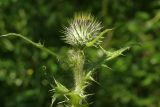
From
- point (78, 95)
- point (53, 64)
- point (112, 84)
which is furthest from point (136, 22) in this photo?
point (78, 95)

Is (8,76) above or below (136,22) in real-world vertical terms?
below

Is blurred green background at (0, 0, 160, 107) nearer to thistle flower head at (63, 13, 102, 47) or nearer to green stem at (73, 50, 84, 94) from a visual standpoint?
thistle flower head at (63, 13, 102, 47)

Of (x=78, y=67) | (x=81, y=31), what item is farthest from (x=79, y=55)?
(x=81, y=31)

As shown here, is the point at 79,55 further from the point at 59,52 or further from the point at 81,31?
the point at 59,52

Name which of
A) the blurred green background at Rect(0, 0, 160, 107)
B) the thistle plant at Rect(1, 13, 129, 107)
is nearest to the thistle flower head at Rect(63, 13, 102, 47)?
the thistle plant at Rect(1, 13, 129, 107)

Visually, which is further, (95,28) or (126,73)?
(126,73)

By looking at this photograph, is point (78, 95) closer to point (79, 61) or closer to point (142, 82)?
point (79, 61)
